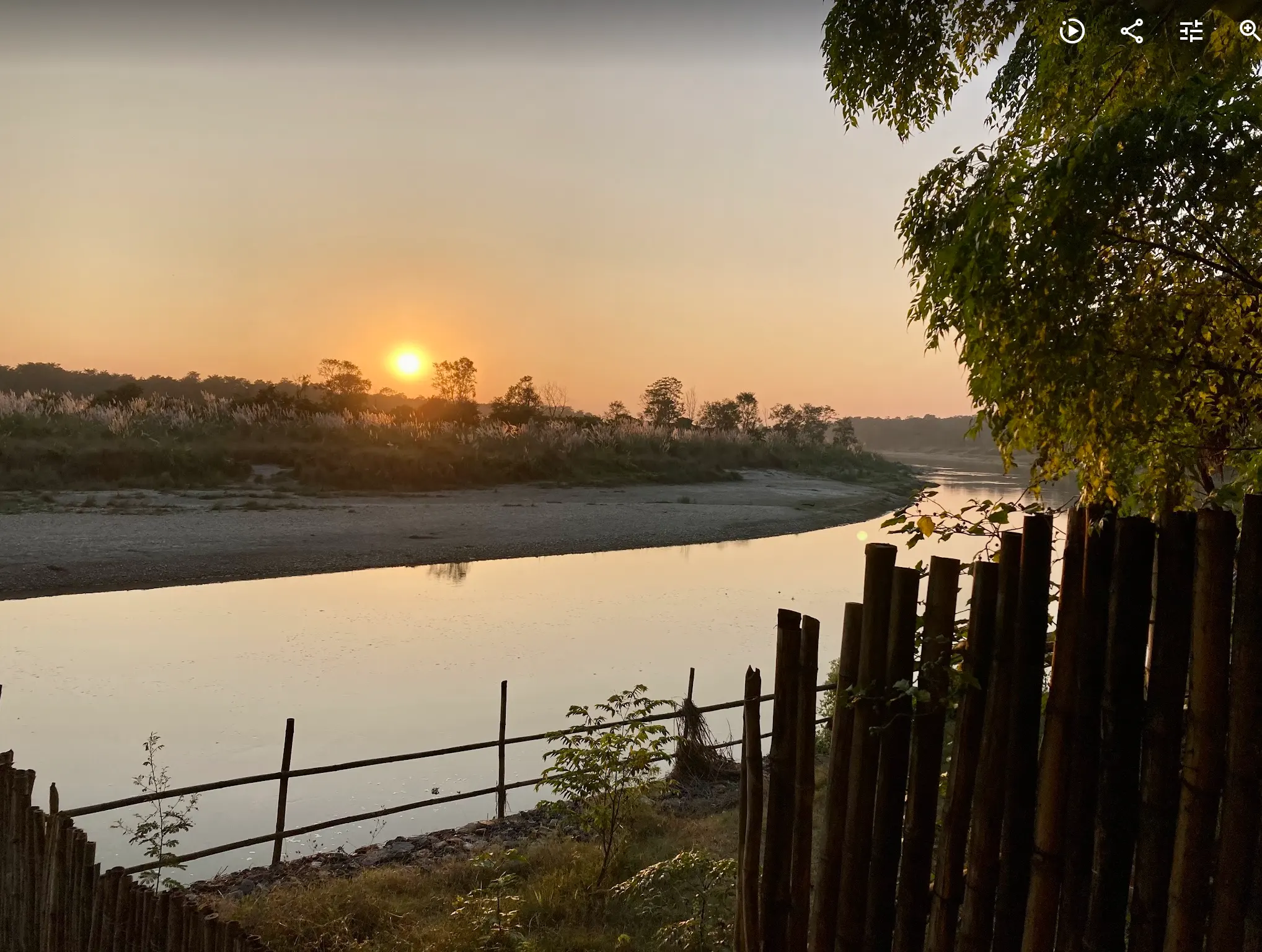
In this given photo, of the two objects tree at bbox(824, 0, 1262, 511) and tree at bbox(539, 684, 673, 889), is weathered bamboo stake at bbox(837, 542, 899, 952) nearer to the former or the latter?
tree at bbox(824, 0, 1262, 511)

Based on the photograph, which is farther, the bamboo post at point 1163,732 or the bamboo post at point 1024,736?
the bamboo post at point 1024,736

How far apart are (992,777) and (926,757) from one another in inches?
9.0

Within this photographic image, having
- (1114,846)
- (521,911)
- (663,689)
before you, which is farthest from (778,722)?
(663,689)

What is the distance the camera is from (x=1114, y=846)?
269 cm

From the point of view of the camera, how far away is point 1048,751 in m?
2.79

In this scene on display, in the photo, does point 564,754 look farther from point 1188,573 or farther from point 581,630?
point 581,630

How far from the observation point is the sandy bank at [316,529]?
2198 cm

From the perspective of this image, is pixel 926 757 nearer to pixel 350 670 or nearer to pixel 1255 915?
pixel 1255 915

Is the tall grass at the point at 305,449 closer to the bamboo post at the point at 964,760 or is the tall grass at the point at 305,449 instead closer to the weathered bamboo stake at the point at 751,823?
the weathered bamboo stake at the point at 751,823

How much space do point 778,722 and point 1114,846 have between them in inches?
44.8


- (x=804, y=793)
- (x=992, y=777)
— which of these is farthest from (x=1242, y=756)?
(x=804, y=793)

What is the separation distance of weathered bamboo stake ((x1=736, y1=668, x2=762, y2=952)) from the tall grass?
1319 inches

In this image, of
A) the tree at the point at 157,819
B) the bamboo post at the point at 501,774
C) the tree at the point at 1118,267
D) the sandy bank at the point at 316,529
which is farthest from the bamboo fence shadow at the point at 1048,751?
the sandy bank at the point at 316,529

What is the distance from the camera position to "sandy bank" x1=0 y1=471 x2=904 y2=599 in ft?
72.1
